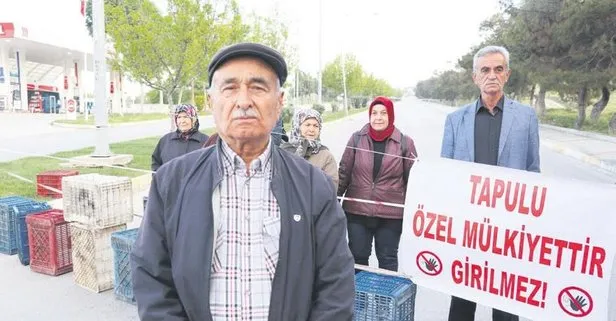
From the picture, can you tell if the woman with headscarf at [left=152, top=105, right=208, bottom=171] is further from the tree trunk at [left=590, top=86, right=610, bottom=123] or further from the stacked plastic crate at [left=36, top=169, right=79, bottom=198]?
the tree trunk at [left=590, top=86, right=610, bottom=123]

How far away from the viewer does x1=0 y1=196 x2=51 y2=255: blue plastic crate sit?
5.31 meters

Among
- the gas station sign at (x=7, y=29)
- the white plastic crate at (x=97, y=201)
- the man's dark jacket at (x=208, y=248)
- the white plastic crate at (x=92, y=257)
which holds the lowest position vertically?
the white plastic crate at (x=92, y=257)

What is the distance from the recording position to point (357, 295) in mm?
3221

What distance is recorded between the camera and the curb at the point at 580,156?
13.7m

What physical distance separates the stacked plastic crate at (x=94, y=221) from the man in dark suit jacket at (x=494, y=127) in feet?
10.5

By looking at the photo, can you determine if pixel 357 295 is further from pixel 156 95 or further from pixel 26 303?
pixel 156 95

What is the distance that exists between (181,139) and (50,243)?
170 centimetres

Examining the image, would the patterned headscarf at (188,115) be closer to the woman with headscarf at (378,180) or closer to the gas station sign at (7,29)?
the woman with headscarf at (378,180)

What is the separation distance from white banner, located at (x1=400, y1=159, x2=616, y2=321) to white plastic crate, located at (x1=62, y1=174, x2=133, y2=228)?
2.88 meters

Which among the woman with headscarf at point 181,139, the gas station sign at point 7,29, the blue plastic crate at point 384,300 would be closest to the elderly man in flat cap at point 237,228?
the blue plastic crate at point 384,300

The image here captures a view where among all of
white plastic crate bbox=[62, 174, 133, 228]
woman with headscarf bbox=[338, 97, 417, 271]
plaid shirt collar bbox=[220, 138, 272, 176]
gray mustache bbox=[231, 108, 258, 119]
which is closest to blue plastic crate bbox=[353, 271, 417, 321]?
woman with headscarf bbox=[338, 97, 417, 271]

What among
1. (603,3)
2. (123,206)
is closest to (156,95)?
(603,3)

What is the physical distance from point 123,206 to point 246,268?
358cm

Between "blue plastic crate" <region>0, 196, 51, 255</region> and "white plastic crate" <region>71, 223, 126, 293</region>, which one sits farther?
"blue plastic crate" <region>0, 196, 51, 255</region>
